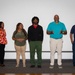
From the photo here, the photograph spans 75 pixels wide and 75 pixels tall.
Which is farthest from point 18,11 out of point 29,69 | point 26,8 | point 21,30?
point 29,69

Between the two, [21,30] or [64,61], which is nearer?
[21,30]

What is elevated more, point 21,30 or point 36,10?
point 36,10

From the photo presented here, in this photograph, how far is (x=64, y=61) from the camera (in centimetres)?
850

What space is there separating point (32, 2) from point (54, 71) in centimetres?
271

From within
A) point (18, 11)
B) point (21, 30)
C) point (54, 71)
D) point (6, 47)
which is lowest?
point (54, 71)

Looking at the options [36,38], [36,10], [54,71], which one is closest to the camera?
[54,71]

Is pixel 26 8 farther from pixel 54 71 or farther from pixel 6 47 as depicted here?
pixel 54 71

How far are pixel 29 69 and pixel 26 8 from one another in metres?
2.27

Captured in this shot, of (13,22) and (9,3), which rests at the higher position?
(9,3)

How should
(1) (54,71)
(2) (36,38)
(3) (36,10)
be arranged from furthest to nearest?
(3) (36,10) < (2) (36,38) < (1) (54,71)

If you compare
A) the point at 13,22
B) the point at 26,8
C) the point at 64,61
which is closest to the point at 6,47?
the point at 13,22

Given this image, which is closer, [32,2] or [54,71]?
[54,71]

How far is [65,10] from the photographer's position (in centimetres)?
834

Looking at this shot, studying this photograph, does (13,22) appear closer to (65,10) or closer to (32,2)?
(32,2)
